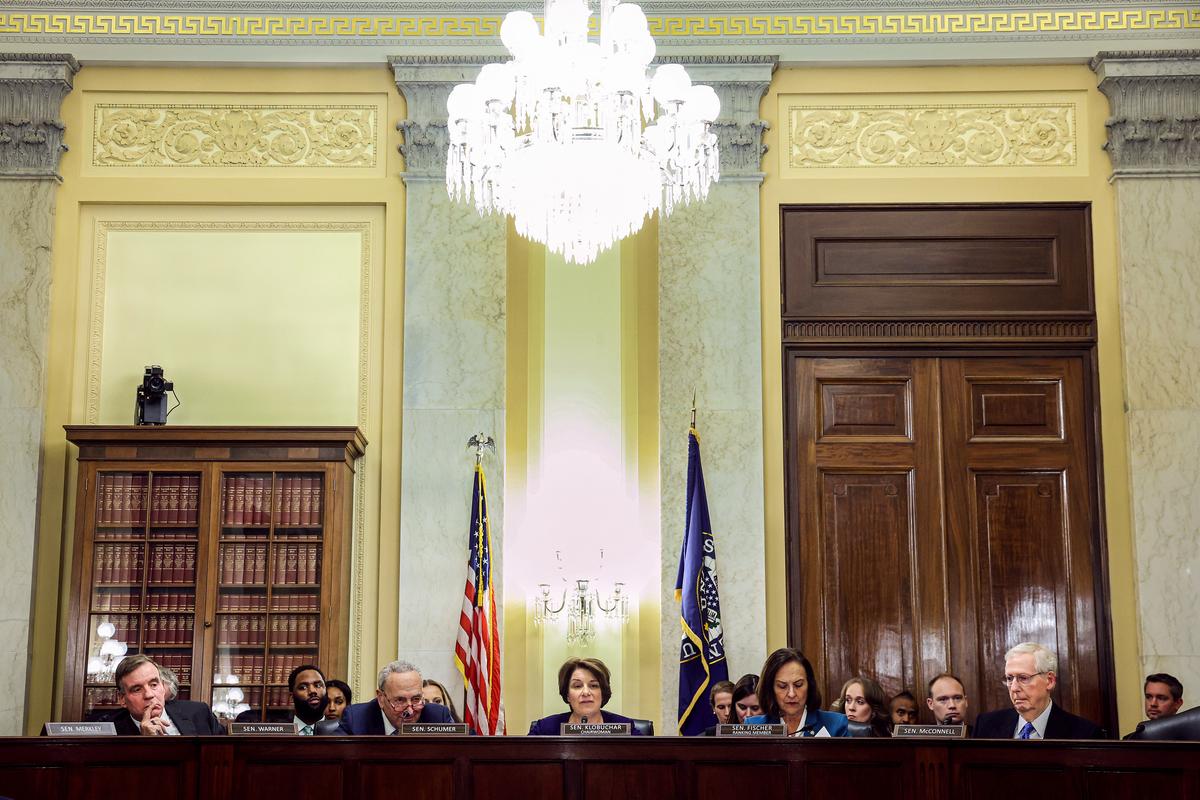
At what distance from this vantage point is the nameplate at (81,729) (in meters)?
5.37

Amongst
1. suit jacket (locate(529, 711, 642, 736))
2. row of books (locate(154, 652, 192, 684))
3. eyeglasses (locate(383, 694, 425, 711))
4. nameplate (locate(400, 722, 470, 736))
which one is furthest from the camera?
row of books (locate(154, 652, 192, 684))

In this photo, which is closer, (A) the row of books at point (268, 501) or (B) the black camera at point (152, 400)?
(A) the row of books at point (268, 501)

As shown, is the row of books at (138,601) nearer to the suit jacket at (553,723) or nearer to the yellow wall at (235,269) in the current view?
the yellow wall at (235,269)

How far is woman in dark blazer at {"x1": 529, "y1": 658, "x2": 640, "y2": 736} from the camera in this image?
20.5 ft

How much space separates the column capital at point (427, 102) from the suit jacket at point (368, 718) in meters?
3.38

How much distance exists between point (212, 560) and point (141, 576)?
388mm

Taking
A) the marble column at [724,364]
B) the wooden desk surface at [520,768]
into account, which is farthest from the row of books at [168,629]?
the marble column at [724,364]

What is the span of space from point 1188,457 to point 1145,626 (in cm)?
99

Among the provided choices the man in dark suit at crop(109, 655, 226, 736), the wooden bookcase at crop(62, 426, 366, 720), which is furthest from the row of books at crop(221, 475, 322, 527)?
the man in dark suit at crop(109, 655, 226, 736)

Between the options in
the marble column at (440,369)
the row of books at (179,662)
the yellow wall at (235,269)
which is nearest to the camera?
the row of books at (179,662)

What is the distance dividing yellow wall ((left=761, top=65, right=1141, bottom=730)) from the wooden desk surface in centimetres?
286

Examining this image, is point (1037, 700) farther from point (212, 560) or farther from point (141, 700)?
point (212, 560)

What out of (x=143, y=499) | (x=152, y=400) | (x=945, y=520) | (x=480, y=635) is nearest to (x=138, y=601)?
(x=143, y=499)

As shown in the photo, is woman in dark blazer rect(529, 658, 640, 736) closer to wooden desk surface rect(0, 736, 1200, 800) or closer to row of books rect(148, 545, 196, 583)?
wooden desk surface rect(0, 736, 1200, 800)
